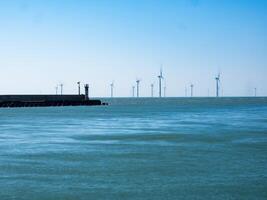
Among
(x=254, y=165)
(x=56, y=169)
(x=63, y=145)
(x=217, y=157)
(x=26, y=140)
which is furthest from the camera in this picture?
(x=26, y=140)

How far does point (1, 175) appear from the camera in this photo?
65.1 feet

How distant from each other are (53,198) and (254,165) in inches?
414

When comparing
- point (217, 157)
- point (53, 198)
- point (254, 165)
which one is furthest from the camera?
point (217, 157)

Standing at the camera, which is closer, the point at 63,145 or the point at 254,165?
the point at 254,165

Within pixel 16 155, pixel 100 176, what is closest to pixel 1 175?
pixel 100 176

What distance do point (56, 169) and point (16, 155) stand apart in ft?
17.6

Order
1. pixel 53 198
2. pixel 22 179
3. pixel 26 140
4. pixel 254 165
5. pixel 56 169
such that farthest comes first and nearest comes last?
pixel 26 140 < pixel 254 165 < pixel 56 169 < pixel 22 179 < pixel 53 198

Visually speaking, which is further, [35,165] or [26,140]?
[26,140]

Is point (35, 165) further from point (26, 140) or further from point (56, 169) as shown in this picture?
point (26, 140)

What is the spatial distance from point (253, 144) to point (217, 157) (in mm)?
7914

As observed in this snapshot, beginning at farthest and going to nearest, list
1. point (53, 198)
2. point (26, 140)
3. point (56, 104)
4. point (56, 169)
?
1. point (56, 104)
2. point (26, 140)
3. point (56, 169)
4. point (53, 198)

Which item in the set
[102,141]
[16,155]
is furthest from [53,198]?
[102,141]

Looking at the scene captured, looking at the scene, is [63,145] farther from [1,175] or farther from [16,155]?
[1,175]

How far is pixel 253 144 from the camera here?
3284 centimetres
